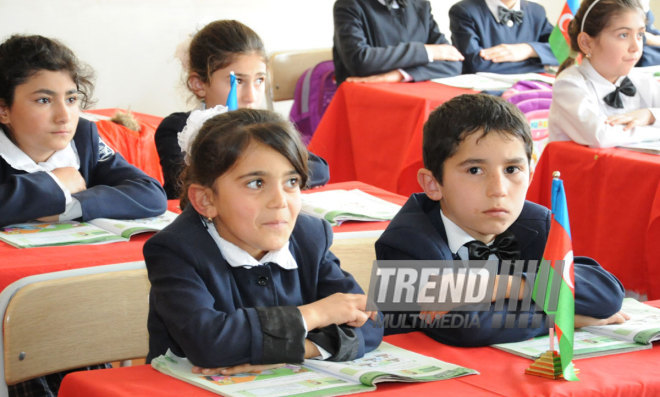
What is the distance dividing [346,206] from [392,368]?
1.10m

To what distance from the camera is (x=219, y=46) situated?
9.62ft

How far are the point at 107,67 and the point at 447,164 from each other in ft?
12.8

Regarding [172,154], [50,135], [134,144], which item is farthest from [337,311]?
[134,144]

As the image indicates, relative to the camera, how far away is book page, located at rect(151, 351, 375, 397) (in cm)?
118

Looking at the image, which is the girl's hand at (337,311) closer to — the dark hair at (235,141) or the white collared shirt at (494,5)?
the dark hair at (235,141)

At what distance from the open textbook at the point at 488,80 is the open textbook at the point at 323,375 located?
279 centimetres

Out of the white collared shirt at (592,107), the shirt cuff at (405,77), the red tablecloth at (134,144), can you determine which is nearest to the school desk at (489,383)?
the white collared shirt at (592,107)

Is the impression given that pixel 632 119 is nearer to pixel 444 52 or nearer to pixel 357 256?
pixel 444 52

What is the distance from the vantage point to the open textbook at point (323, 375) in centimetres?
120

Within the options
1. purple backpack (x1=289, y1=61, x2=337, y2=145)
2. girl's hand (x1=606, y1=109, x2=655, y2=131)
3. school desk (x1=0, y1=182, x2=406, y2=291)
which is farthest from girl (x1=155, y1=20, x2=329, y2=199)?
purple backpack (x1=289, y1=61, x2=337, y2=145)

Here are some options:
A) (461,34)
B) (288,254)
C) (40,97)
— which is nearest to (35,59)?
(40,97)

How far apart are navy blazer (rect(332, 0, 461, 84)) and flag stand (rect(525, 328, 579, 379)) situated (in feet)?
10.2

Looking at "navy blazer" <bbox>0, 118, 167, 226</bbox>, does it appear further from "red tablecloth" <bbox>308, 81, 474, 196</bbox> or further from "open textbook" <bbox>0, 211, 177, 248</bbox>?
"red tablecloth" <bbox>308, 81, 474, 196</bbox>

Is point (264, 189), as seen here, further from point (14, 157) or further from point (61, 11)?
point (61, 11)
